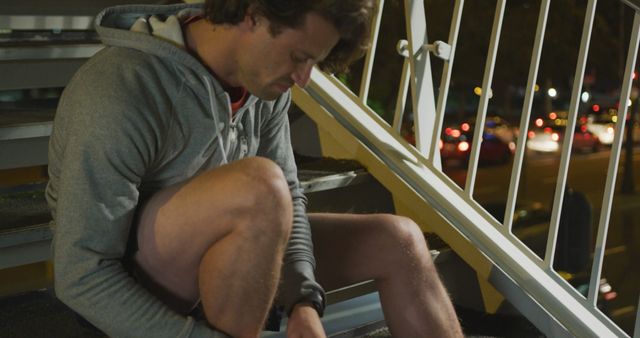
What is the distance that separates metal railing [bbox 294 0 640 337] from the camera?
2.91 m

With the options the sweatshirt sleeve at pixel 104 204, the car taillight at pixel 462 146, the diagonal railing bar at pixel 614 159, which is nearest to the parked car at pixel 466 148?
the car taillight at pixel 462 146

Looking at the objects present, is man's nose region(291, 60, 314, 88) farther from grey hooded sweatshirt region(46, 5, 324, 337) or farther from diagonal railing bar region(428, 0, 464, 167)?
diagonal railing bar region(428, 0, 464, 167)

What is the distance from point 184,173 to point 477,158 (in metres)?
1.38

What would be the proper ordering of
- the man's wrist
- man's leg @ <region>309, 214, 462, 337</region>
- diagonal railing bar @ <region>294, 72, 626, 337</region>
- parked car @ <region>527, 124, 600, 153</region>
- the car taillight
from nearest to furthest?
the man's wrist, man's leg @ <region>309, 214, 462, 337</region>, diagonal railing bar @ <region>294, 72, 626, 337</region>, the car taillight, parked car @ <region>527, 124, 600, 153</region>

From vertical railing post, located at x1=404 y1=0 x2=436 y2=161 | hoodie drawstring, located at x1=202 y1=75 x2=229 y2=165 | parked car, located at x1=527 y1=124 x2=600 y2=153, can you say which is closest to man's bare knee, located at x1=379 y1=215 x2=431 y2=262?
hoodie drawstring, located at x1=202 y1=75 x2=229 y2=165

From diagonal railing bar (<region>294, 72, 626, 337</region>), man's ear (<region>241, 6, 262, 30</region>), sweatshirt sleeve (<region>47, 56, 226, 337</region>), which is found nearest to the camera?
sweatshirt sleeve (<region>47, 56, 226, 337</region>)

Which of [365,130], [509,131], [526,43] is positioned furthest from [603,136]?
[365,130]

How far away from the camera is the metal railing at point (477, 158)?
9.55 ft

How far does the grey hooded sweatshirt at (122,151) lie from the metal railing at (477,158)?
1112 millimetres

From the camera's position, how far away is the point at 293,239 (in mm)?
2281

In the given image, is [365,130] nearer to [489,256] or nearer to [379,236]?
[489,256]

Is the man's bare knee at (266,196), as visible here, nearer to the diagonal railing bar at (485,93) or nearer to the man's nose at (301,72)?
the man's nose at (301,72)

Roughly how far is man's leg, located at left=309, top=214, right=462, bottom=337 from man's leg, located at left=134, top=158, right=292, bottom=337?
0.51 metres

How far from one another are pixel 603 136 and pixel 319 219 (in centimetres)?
3344
